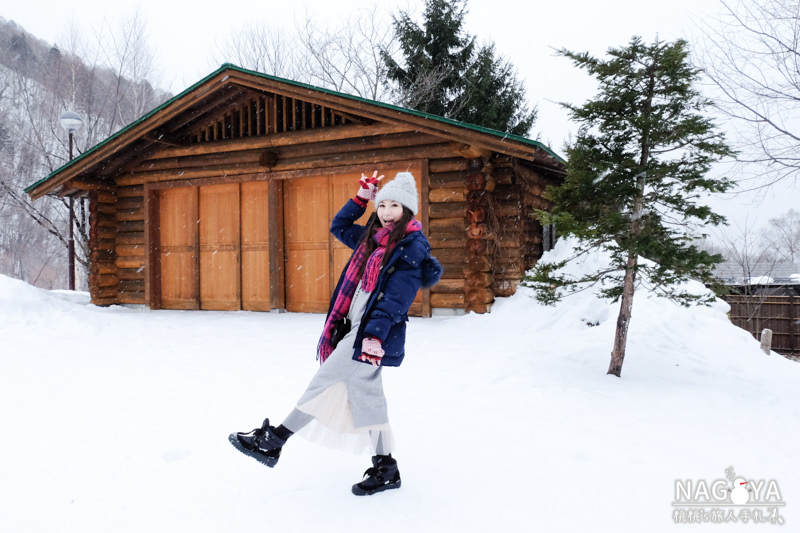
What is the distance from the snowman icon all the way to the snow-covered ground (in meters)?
0.07

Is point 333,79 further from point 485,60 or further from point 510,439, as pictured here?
point 510,439

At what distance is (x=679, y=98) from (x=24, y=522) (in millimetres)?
5864

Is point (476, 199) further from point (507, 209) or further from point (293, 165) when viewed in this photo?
point (293, 165)

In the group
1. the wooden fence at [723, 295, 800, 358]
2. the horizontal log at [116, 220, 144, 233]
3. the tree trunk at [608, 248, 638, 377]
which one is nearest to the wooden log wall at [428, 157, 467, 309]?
A: the tree trunk at [608, 248, 638, 377]

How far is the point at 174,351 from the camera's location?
651 centimetres

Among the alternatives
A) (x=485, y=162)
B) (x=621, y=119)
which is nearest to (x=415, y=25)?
(x=485, y=162)

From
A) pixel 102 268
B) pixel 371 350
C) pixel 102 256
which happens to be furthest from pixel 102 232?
pixel 371 350

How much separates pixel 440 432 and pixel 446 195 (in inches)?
220

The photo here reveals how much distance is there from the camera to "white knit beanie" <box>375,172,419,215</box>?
A: 2.81 metres

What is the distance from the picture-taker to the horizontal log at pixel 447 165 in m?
8.53

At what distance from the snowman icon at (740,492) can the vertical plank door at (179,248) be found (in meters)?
10.1

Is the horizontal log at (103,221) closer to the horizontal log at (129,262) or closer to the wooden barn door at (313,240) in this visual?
the horizontal log at (129,262)

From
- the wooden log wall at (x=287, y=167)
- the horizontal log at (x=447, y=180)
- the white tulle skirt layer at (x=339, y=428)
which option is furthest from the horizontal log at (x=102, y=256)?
the white tulle skirt layer at (x=339, y=428)

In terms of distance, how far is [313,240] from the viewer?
984 cm
